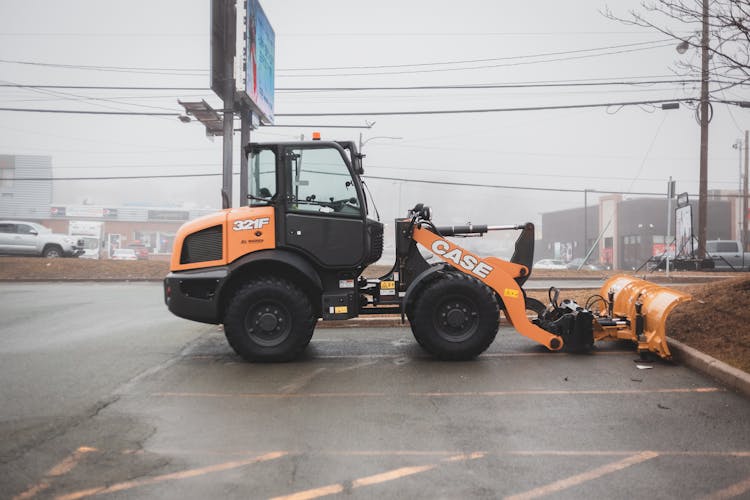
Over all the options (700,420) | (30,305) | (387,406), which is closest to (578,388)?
(700,420)

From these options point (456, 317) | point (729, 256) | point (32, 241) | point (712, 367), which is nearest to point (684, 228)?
point (729, 256)

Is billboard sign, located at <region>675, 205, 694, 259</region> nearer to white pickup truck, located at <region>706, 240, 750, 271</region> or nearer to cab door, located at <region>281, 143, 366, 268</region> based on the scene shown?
white pickup truck, located at <region>706, 240, 750, 271</region>

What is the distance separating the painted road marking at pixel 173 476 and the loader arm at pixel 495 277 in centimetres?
405

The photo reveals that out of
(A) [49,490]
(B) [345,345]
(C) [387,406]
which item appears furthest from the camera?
(B) [345,345]

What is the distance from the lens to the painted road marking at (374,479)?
3592 mm

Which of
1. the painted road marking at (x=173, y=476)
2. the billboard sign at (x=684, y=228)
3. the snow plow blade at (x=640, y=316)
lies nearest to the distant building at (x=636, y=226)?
the billboard sign at (x=684, y=228)

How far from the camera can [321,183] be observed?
7.52 metres

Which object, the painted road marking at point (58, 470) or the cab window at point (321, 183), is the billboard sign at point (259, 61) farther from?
the painted road marking at point (58, 470)

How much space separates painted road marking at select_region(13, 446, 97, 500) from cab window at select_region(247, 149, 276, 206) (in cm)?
387

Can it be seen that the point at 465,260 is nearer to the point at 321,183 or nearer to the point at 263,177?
the point at 321,183

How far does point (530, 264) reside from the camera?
26.7 feet

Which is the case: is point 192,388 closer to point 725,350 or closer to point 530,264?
point 530,264

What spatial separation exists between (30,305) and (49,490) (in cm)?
1173

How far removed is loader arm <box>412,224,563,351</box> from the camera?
7.57m
